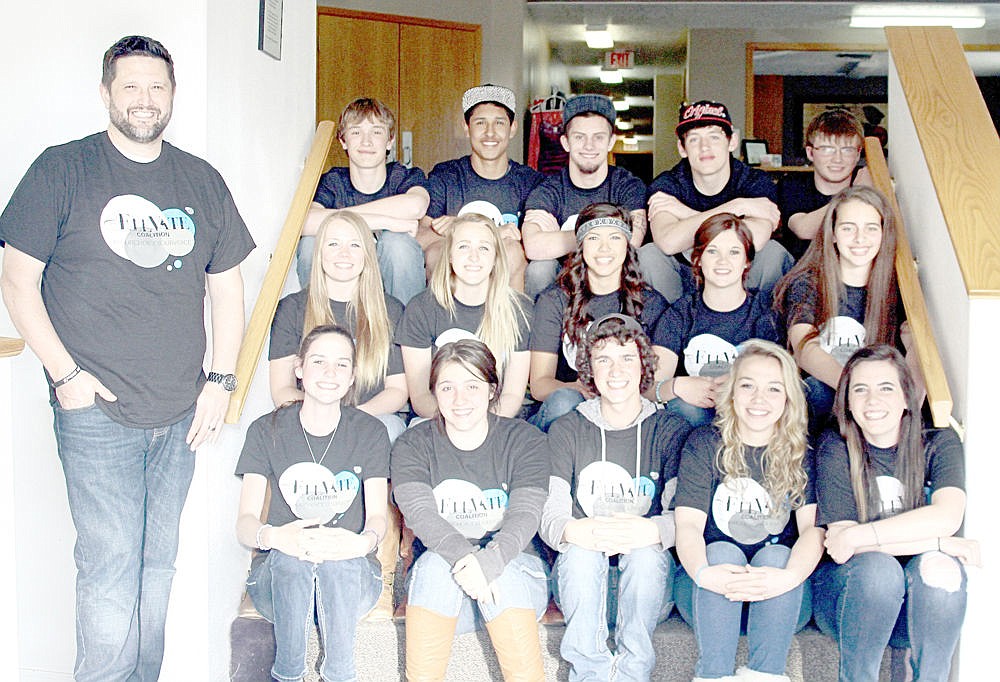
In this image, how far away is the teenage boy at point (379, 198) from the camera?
3.25 metres

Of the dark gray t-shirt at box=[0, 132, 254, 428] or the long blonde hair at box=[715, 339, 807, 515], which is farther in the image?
the long blonde hair at box=[715, 339, 807, 515]

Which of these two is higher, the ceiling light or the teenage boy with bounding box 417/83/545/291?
the ceiling light

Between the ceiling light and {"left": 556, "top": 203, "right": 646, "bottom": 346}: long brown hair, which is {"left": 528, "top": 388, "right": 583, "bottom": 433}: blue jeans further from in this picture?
the ceiling light

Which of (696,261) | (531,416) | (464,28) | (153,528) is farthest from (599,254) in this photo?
(464,28)

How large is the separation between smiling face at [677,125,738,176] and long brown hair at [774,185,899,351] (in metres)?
0.56

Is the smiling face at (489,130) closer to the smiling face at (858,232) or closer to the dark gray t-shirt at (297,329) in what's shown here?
the dark gray t-shirt at (297,329)

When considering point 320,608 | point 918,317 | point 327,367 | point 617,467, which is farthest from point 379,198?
point 918,317

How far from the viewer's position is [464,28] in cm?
684

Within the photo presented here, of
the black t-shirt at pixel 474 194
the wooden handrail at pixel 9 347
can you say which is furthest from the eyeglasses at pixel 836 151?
the wooden handrail at pixel 9 347

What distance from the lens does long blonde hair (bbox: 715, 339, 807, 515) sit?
252cm

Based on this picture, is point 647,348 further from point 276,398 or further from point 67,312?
point 67,312

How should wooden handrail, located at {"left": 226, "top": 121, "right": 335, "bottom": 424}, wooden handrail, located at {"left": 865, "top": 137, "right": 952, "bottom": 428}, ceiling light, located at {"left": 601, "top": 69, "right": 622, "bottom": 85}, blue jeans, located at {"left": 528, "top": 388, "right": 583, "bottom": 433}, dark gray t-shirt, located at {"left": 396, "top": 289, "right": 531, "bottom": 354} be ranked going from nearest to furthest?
wooden handrail, located at {"left": 865, "top": 137, "right": 952, "bottom": 428} → wooden handrail, located at {"left": 226, "top": 121, "right": 335, "bottom": 424} → blue jeans, located at {"left": 528, "top": 388, "right": 583, "bottom": 433} → dark gray t-shirt, located at {"left": 396, "top": 289, "right": 531, "bottom": 354} → ceiling light, located at {"left": 601, "top": 69, "right": 622, "bottom": 85}

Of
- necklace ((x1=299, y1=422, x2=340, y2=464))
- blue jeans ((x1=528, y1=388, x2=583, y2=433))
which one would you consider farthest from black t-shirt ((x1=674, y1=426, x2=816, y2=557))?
necklace ((x1=299, y1=422, x2=340, y2=464))

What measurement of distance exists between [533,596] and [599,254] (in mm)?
1076
